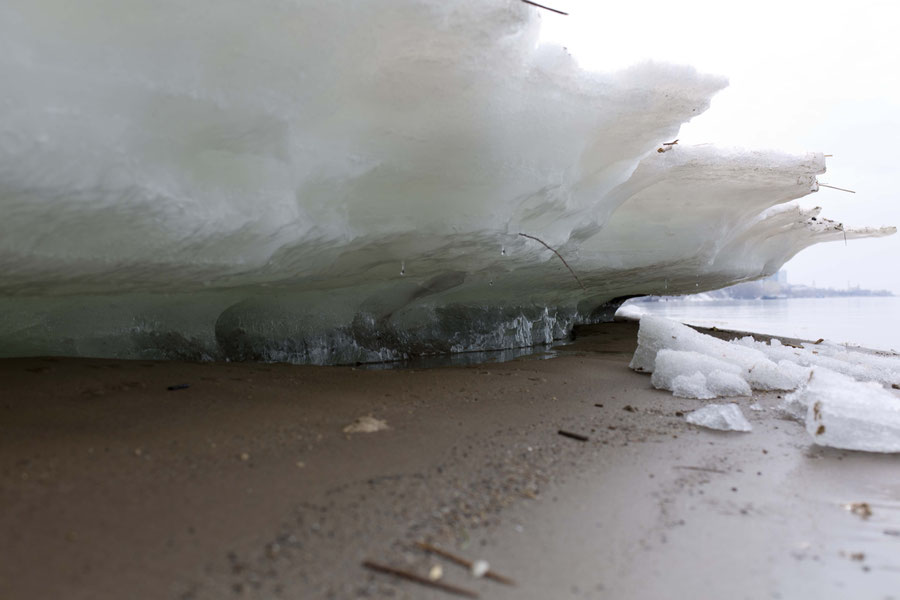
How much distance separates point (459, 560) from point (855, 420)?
1.60 metres

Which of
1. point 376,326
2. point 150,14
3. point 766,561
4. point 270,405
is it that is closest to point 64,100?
point 150,14

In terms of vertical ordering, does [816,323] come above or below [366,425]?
Result: below

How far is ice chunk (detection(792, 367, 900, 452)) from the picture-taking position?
5.94ft

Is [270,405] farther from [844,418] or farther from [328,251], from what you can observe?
[844,418]

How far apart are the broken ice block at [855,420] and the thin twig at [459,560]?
148cm

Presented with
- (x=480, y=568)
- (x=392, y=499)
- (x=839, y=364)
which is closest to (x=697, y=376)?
(x=839, y=364)

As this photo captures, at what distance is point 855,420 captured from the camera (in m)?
1.86

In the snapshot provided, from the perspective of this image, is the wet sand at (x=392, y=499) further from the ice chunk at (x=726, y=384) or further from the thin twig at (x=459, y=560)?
the ice chunk at (x=726, y=384)

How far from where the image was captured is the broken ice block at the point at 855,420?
5.94ft

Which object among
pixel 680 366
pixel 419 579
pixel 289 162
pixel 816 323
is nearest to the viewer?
pixel 419 579

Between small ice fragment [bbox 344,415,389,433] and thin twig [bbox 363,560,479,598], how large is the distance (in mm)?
774

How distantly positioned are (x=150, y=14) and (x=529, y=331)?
208 inches

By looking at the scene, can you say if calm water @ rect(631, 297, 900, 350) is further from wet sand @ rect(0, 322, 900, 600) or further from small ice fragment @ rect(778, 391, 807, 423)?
wet sand @ rect(0, 322, 900, 600)

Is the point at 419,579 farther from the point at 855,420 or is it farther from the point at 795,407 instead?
the point at 795,407
